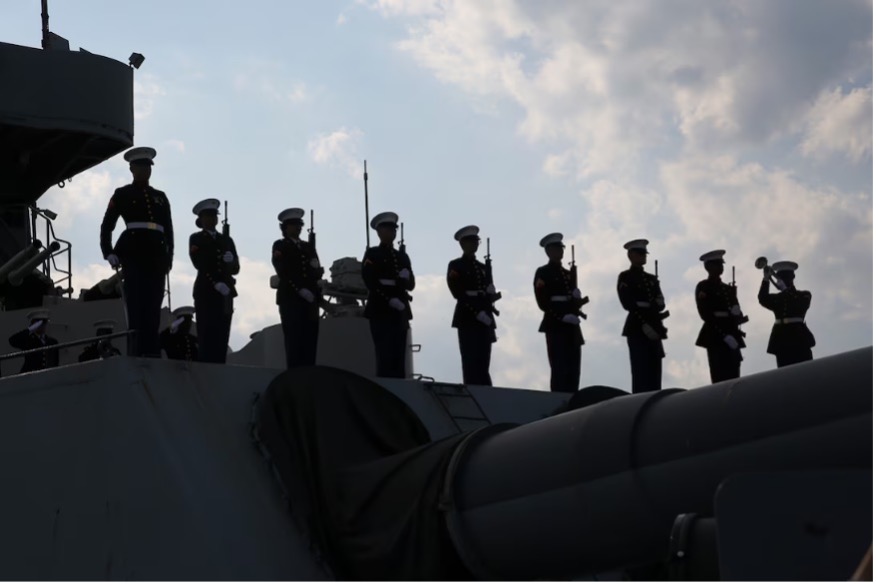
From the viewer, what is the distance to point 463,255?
29.9 ft

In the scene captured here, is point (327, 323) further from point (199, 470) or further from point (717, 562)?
point (717, 562)

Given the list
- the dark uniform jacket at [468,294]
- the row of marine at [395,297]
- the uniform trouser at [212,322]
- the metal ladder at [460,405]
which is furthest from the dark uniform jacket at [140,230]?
the dark uniform jacket at [468,294]

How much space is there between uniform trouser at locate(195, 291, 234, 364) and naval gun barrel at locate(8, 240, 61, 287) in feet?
10.4

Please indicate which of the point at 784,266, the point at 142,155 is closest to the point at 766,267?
the point at 784,266

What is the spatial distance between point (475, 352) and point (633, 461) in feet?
13.6

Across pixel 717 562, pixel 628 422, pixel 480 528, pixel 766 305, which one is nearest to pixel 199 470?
pixel 480 528

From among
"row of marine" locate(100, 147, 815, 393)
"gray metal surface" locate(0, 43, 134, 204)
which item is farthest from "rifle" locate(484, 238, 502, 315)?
"gray metal surface" locate(0, 43, 134, 204)

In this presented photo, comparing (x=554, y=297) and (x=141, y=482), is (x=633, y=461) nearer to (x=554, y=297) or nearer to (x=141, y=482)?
(x=141, y=482)

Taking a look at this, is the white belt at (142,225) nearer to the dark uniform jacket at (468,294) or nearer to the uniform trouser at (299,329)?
the uniform trouser at (299,329)

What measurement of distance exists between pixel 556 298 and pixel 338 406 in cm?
347

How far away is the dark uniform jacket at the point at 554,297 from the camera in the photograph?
9.20 meters

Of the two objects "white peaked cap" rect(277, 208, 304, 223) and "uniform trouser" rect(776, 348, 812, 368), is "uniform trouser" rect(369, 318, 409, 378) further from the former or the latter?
"uniform trouser" rect(776, 348, 812, 368)

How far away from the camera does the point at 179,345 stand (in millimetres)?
9750

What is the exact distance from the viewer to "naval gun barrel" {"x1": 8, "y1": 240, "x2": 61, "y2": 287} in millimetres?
10773
